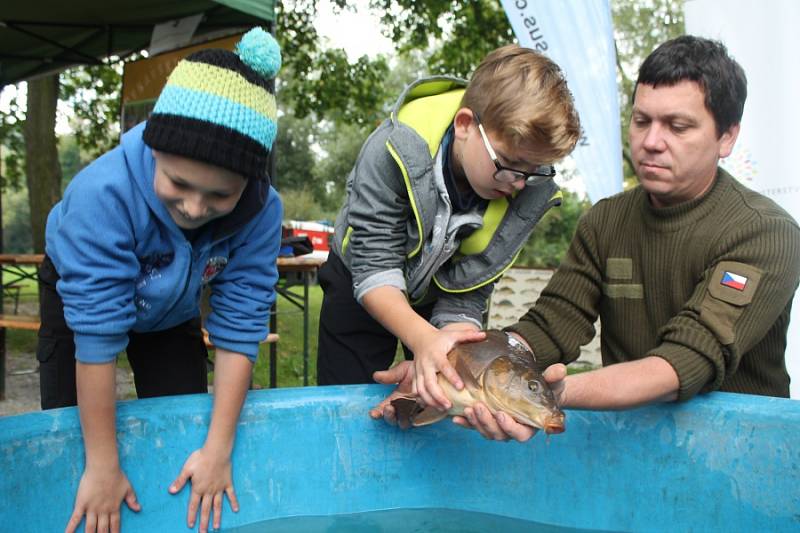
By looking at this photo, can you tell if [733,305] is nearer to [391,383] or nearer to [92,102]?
[391,383]

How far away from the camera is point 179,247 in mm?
1502

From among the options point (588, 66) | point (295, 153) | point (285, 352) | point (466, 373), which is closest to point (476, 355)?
point (466, 373)

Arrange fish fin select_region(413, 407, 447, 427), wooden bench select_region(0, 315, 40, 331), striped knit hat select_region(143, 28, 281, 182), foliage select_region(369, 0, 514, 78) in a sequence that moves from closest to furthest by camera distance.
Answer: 1. striped knit hat select_region(143, 28, 281, 182)
2. fish fin select_region(413, 407, 447, 427)
3. wooden bench select_region(0, 315, 40, 331)
4. foliage select_region(369, 0, 514, 78)

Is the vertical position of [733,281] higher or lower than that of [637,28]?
lower

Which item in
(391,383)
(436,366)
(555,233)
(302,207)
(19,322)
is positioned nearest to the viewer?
(436,366)

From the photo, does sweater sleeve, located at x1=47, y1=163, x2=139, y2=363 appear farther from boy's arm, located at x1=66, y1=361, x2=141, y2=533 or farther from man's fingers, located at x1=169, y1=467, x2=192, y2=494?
man's fingers, located at x1=169, y1=467, x2=192, y2=494

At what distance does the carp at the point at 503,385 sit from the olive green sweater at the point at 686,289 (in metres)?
0.41

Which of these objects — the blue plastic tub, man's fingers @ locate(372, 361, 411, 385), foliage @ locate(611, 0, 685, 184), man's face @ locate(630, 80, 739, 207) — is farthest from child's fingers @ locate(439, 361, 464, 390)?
foliage @ locate(611, 0, 685, 184)

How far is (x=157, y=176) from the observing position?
1408 mm

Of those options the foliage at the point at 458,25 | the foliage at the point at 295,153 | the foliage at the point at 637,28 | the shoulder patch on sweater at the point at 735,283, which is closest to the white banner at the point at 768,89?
the shoulder patch on sweater at the point at 735,283

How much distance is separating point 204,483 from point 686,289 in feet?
4.10

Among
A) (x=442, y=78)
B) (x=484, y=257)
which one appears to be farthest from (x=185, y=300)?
(x=442, y=78)

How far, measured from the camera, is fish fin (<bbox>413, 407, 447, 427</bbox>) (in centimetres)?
156

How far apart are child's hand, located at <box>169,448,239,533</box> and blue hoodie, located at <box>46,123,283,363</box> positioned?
9.8 inches
